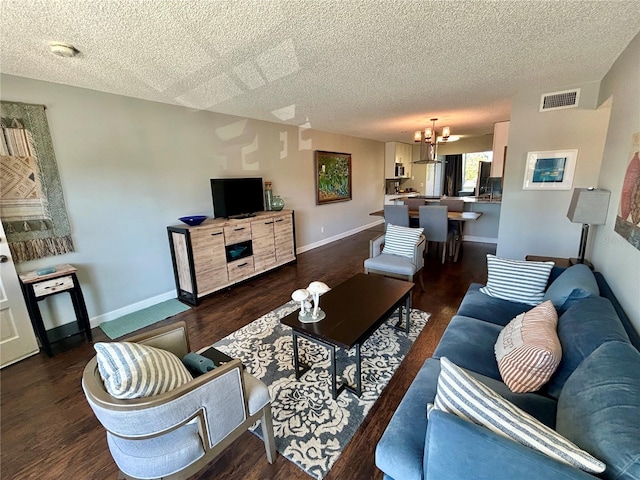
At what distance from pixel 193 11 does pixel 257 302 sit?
283 centimetres

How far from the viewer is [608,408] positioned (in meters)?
0.91

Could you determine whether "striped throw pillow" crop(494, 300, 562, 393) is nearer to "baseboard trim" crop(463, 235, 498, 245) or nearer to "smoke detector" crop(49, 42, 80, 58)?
"smoke detector" crop(49, 42, 80, 58)

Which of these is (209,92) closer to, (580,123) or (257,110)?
(257,110)

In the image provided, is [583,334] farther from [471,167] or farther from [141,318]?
[471,167]

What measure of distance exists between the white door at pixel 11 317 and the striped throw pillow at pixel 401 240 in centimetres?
372

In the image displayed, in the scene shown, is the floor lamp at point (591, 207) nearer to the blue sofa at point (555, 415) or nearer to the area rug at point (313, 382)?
the blue sofa at point (555, 415)

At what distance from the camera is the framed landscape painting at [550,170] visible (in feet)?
11.2

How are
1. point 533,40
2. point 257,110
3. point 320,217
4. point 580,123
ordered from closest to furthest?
point 533,40 < point 580,123 < point 257,110 < point 320,217

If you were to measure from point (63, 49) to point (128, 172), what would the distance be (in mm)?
1376

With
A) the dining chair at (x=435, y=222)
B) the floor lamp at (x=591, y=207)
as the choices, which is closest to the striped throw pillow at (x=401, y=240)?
the dining chair at (x=435, y=222)

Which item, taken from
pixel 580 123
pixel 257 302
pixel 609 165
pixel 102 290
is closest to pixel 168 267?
pixel 102 290

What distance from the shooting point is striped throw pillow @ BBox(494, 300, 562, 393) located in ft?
4.40

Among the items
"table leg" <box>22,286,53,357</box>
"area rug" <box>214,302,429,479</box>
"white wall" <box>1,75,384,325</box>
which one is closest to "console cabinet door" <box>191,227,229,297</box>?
"white wall" <box>1,75,384,325</box>

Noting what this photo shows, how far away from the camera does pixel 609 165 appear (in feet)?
8.42
